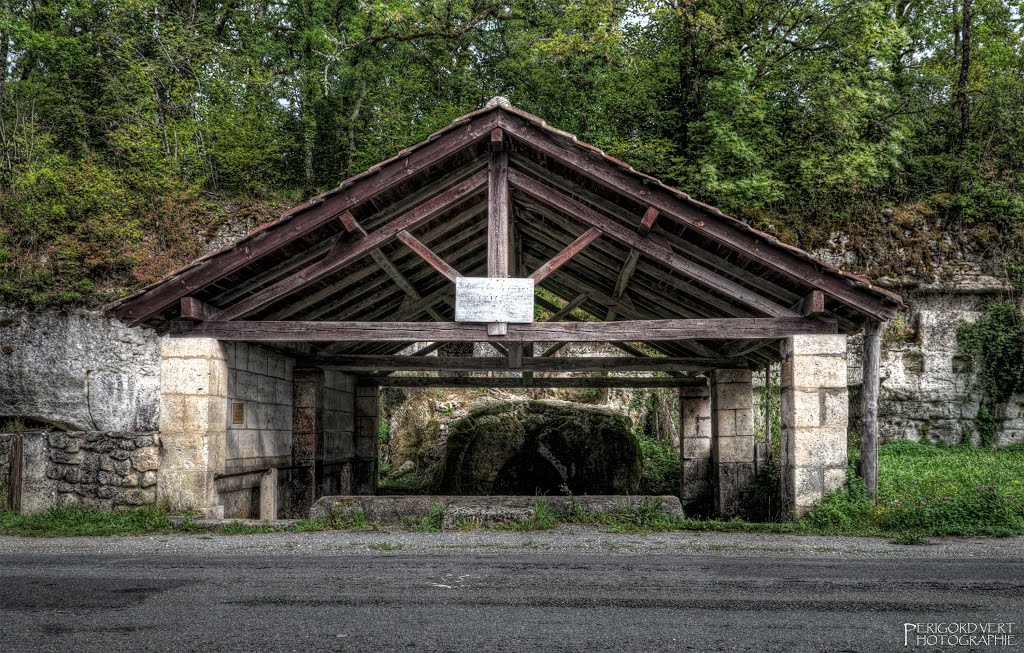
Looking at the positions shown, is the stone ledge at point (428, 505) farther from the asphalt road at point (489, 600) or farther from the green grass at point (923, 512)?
the asphalt road at point (489, 600)

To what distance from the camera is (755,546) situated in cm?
689

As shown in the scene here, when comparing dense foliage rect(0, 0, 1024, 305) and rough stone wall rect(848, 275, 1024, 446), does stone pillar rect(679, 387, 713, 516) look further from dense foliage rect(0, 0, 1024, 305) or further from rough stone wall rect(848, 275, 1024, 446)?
rough stone wall rect(848, 275, 1024, 446)

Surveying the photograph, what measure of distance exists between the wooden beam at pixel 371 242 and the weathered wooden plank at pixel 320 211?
0.40 metres

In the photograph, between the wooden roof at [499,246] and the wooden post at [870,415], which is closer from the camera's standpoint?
the wooden roof at [499,246]

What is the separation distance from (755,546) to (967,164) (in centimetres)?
1521

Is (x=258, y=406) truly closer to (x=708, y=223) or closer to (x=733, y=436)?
(x=708, y=223)

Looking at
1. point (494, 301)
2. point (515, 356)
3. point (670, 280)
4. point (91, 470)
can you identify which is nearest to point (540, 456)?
point (515, 356)

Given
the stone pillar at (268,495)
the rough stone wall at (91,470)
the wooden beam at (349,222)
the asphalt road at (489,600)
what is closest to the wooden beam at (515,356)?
the wooden beam at (349,222)

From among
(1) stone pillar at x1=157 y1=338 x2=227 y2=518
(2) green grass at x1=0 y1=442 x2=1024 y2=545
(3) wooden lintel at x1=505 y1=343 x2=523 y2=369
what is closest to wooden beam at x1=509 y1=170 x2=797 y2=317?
(2) green grass at x1=0 y1=442 x2=1024 y2=545

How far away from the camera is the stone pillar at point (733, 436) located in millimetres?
11562

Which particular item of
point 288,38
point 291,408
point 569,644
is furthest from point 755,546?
point 288,38

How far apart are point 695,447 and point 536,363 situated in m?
3.79

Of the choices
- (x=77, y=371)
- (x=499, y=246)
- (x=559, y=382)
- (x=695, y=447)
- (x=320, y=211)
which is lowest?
(x=695, y=447)

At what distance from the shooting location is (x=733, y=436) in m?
11.7
